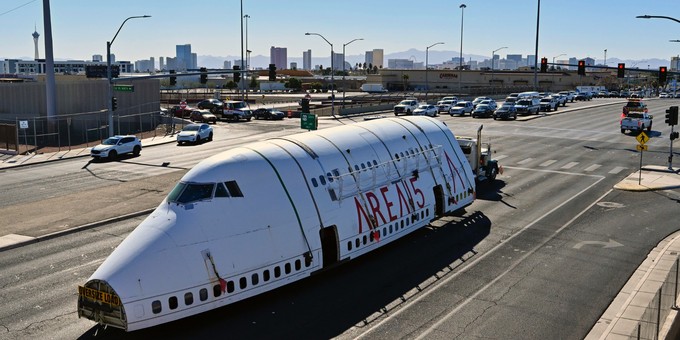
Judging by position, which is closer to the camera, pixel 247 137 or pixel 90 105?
pixel 247 137

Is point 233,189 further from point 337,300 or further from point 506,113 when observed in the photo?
point 506,113

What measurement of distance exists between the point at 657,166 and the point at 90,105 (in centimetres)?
5602

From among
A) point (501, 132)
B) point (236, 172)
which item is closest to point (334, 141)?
point (236, 172)

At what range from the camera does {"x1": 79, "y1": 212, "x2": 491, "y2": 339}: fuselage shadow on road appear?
18.2m

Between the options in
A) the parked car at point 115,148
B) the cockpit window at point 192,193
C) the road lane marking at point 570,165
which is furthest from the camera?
the parked car at point 115,148

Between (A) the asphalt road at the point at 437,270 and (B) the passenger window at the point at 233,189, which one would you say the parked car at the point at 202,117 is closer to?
(A) the asphalt road at the point at 437,270

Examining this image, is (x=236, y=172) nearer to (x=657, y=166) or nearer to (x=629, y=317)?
(x=629, y=317)

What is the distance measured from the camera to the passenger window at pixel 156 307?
55.3ft

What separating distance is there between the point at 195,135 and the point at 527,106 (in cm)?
5047

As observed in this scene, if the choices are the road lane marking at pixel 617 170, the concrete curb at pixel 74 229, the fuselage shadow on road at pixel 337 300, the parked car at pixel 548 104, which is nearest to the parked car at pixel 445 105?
the parked car at pixel 548 104

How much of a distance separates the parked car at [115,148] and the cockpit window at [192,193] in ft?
117

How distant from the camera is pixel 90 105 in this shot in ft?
238

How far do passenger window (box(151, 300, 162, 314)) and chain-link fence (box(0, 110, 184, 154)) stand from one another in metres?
44.1

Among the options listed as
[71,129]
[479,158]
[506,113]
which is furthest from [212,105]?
[479,158]
